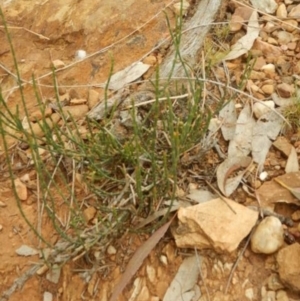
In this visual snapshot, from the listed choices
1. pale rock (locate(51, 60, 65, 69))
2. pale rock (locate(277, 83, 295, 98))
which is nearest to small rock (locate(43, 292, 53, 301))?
pale rock (locate(51, 60, 65, 69))

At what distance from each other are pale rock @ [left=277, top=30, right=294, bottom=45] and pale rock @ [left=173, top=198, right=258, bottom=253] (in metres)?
0.65

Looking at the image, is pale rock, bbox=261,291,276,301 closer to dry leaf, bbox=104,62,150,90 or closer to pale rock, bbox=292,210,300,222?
pale rock, bbox=292,210,300,222

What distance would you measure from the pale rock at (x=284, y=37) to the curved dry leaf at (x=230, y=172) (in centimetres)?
48

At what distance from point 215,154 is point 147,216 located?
0.89ft

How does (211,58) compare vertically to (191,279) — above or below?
above

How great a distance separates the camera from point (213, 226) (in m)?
1.52

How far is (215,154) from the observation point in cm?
171

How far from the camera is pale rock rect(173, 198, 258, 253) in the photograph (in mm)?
1497

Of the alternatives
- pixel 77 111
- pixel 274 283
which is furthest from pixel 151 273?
pixel 77 111

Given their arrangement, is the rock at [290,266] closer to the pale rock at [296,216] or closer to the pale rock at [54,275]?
the pale rock at [296,216]

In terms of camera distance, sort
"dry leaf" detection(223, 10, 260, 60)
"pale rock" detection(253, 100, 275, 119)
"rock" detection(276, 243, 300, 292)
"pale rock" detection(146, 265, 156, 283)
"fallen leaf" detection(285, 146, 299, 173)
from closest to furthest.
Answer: "rock" detection(276, 243, 300, 292) → "pale rock" detection(146, 265, 156, 283) → "fallen leaf" detection(285, 146, 299, 173) → "pale rock" detection(253, 100, 275, 119) → "dry leaf" detection(223, 10, 260, 60)

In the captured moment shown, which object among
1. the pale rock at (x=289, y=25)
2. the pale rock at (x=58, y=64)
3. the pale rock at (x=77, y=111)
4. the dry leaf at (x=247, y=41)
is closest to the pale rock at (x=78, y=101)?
the pale rock at (x=77, y=111)

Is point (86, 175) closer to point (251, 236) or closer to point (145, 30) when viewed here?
point (251, 236)

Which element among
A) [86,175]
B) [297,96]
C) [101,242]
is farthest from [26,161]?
[297,96]
